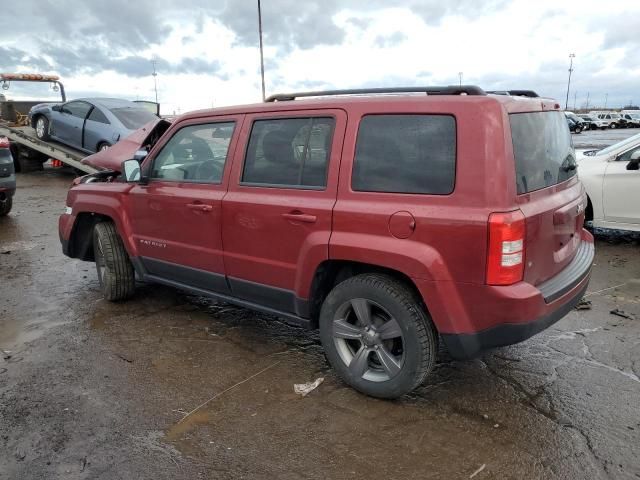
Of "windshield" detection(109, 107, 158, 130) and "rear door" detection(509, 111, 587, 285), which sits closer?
"rear door" detection(509, 111, 587, 285)

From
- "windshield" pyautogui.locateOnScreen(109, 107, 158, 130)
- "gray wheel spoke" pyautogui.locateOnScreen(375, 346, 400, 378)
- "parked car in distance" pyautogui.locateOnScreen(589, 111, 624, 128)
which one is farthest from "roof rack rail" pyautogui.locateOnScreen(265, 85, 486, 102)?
"parked car in distance" pyautogui.locateOnScreen(589, 111, 624, 128)

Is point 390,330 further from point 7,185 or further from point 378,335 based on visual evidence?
point 7,185

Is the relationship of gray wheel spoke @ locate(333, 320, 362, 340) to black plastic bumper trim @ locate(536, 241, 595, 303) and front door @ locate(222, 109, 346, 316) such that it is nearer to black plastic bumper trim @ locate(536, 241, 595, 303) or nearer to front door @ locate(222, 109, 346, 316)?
front door @ locate(222, 109, 346, 316)

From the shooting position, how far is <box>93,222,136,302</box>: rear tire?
4938mm

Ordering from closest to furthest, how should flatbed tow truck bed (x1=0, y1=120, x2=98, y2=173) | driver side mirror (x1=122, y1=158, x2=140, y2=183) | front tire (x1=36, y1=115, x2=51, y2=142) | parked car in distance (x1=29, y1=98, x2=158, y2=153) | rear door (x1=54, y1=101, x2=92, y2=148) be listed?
driver side mirror (x1=122, y1=158, x2=140, y2=183)
parked car in distance (x1=29, y1=98, x2=158, y2=153)
flatbed tow truck bed (x1=0, y1=120, x2=98, y2=173)
rear door (x1=54, y1=101, x2=92, y2=148)
front tire (x1=36, y1=115, x2=51, y2=142)

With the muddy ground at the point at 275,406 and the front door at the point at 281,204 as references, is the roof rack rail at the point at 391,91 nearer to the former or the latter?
the front door at the point at 281,204

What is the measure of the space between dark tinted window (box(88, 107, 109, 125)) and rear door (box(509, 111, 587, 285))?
408 inches

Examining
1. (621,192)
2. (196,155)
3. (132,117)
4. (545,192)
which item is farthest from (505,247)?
(132,117)

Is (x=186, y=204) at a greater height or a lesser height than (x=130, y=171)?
lesser

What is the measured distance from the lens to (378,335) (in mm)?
3189

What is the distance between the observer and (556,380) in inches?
135

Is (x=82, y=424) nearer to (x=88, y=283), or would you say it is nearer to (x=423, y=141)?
(x=423, y=141)

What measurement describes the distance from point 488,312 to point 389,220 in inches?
28.5

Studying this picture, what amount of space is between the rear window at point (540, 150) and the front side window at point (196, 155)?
79.6 inches
